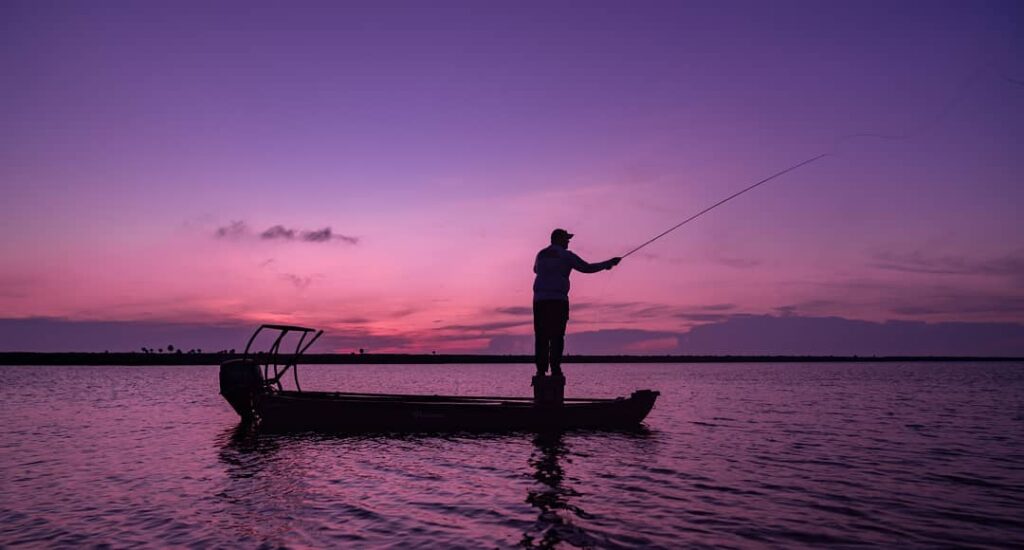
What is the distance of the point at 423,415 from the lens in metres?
20.2

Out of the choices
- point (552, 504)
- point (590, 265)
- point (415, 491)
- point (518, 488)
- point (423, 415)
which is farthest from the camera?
point (423, 415)

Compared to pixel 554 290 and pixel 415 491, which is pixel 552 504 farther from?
pixel 554 290

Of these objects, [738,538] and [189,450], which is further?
[189,450]

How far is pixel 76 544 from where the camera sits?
9047 millimetres

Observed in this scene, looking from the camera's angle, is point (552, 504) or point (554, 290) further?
point (554, 290)

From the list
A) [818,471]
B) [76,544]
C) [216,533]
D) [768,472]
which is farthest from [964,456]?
[76,544]

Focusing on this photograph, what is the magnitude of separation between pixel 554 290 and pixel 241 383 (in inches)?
424

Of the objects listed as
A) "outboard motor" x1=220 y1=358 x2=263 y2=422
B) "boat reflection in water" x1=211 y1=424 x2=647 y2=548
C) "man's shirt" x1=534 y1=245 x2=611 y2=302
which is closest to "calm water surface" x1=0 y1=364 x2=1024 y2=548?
"boat reflection in water" x1=211 y1=424 x2=647 y2=548

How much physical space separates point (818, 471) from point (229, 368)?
17.3 meters

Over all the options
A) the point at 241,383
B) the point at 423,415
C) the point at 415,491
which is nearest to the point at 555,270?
the point at 423,415

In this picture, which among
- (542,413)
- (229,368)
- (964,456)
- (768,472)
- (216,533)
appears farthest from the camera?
(229,368)

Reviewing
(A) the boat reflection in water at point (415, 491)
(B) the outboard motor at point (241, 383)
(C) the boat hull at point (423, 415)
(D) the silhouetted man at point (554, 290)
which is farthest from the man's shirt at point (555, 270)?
(B) the outboard motor at point (241, 383)

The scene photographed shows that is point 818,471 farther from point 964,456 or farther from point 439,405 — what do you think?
point 439,405

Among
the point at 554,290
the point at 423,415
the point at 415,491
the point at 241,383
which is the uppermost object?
the point at 554,290
